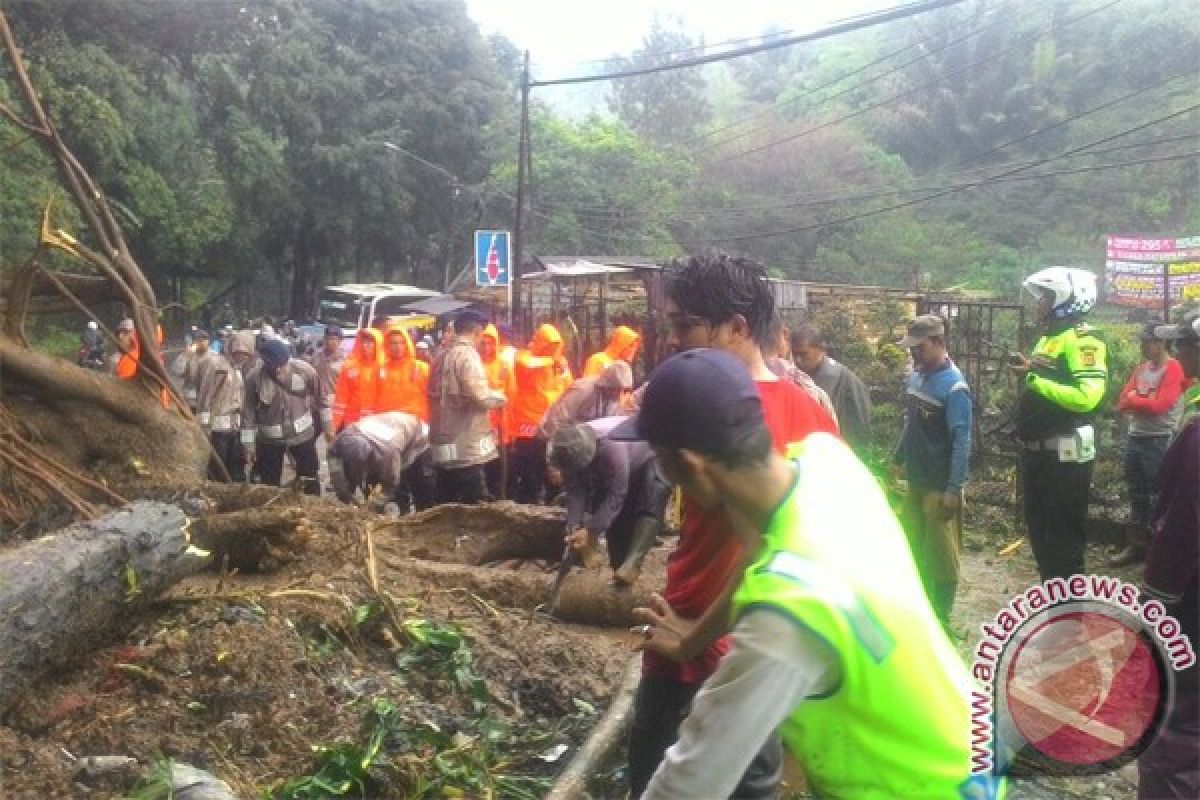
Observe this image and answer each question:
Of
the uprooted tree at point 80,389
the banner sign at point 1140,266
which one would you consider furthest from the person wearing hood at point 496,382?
the banner sign at point 1140,266

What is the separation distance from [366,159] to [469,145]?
3.50m

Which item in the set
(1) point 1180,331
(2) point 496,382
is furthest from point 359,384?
(1) point 1180,331

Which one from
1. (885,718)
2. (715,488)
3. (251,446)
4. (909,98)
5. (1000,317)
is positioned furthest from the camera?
(909,98)

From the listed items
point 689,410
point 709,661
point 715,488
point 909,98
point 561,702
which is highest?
point 909,98

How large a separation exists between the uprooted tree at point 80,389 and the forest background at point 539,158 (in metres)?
16.3

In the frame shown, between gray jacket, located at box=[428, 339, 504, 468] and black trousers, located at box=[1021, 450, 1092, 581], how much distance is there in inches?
153

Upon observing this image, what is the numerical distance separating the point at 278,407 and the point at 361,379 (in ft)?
2.25

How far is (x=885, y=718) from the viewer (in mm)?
1515

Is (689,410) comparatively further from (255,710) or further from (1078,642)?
(1078,642)

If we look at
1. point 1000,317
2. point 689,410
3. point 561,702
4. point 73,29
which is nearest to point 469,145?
point 73,29

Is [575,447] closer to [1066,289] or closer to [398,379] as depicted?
[1066,289]

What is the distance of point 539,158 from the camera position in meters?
30.8

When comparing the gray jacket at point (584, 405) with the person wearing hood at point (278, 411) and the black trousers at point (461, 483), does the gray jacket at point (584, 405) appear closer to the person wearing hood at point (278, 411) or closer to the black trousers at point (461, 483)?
the black trousers at point (461, 483)

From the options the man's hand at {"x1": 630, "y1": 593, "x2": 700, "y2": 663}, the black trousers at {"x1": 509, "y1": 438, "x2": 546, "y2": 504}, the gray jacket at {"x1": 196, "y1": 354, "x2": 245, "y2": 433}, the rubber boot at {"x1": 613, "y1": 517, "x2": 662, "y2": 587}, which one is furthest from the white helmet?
the gray jacket at {"x1": 196, "y1": 354, "x2": 245, "y2": 433}
